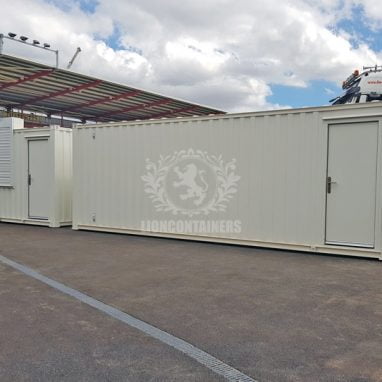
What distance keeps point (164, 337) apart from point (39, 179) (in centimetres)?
882

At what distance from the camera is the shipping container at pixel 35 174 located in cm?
1137

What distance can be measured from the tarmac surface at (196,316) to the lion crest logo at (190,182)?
1592 mm

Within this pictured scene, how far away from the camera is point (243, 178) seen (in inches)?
342

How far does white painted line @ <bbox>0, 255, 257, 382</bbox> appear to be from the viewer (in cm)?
320

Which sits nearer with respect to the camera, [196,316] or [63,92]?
[196,316]

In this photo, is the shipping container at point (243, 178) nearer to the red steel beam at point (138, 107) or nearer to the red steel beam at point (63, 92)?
the red steel beam at point (63, 92)

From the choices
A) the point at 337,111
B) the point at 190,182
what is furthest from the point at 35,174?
the point at 337,111

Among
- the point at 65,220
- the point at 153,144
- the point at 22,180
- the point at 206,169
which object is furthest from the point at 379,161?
the point at 22,180

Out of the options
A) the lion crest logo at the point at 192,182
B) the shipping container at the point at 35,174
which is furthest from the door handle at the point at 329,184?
the shipping container at the point at 35,174

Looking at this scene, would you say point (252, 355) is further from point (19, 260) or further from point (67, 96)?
point (67, 96)

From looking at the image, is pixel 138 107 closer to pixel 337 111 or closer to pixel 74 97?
pixel 74 97

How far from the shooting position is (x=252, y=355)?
11.5 feet

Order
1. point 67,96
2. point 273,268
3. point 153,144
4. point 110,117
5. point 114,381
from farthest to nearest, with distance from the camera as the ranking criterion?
point 110,117 → point 67,96 → point 153,144 → point 273,268 → point 114,381

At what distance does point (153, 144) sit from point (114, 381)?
713 cm
